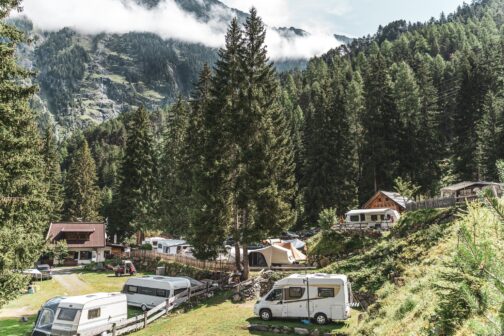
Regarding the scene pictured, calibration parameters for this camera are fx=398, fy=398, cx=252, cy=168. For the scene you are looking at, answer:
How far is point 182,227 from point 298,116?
51.6 meters

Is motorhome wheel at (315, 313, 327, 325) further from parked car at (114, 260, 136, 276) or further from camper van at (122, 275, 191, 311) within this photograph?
parked car at (114, 260, 136, 276)

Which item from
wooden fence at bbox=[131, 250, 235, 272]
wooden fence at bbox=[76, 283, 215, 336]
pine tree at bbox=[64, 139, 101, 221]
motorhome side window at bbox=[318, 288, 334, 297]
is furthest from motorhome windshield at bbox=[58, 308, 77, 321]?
pine tree at bbox=[64, 139, 101, 221]

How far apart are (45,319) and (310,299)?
14003 millimetres

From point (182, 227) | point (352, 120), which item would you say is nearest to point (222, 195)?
point (182, 227)

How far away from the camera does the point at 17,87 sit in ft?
51.2

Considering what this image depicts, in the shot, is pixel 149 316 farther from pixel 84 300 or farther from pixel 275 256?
pixel 275 256

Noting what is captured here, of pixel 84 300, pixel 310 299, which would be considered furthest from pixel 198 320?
pixel 310 299

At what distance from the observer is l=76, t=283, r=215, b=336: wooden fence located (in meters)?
21.2

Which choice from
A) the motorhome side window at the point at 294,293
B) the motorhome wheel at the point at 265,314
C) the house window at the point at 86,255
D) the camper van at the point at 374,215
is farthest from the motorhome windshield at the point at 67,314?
the house window at the point at 86,255

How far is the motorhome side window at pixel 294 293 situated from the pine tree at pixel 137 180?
39.6 metres

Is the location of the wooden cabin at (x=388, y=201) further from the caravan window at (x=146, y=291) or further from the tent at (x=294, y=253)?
the caravan window at (x=146, y=291)

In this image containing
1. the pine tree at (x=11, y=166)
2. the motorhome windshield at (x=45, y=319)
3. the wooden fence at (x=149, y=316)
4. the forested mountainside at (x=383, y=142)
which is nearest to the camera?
the pine tree at (x=11, y=166)

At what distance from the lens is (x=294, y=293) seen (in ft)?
68.1

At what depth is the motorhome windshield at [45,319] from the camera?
68.3 ft
